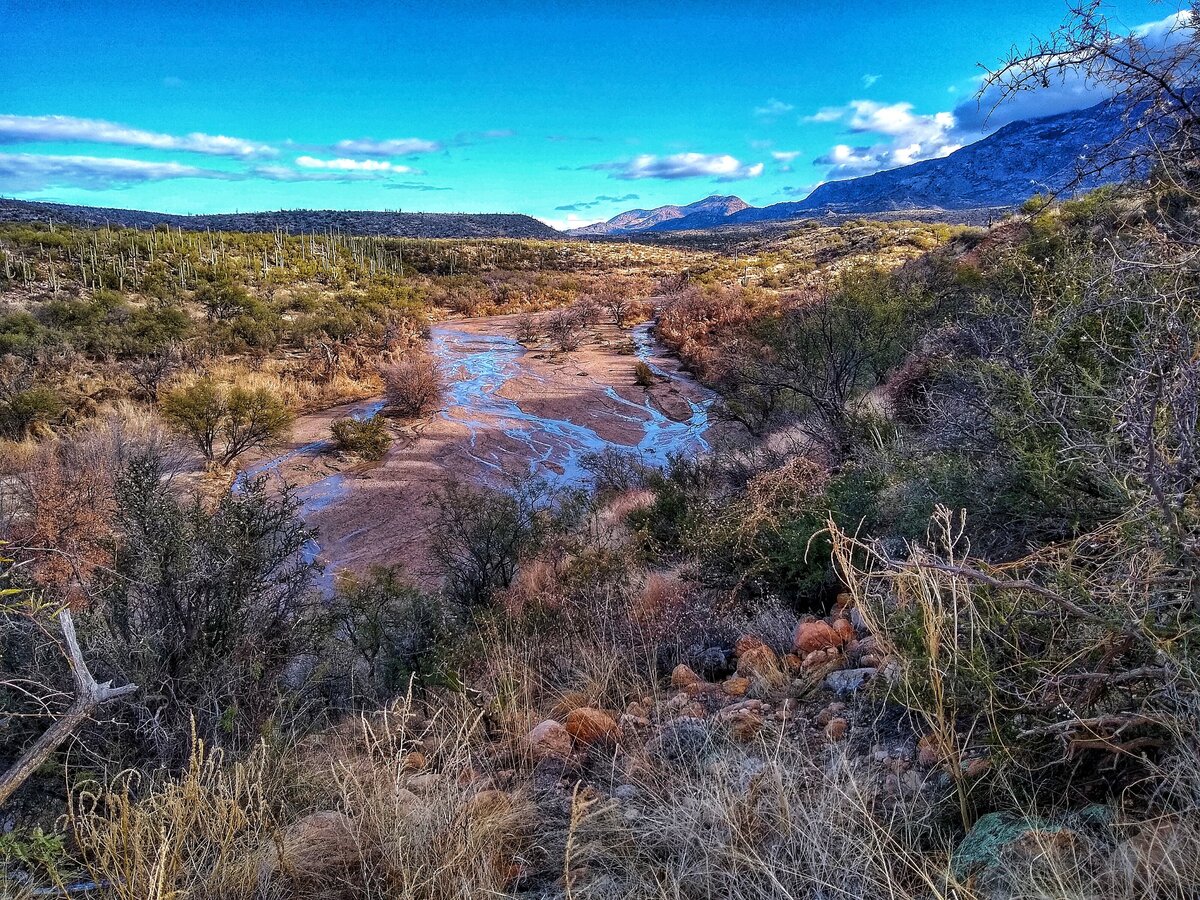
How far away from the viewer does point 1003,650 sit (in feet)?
6.80

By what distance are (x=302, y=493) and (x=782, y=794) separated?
10.2 meters

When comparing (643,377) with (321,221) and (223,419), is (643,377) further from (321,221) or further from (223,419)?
(321,221)

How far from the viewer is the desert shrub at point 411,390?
14.4 meters

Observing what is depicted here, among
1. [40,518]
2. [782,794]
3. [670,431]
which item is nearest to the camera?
[782,794]

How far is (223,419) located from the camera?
1226 cm

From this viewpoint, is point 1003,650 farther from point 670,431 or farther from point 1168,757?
point 670,431

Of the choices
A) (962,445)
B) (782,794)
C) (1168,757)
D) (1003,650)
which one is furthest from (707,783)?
(962,445)

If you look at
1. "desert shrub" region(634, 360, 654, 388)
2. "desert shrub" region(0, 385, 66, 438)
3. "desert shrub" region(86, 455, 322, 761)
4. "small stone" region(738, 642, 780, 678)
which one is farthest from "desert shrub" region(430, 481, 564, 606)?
"desert shrub" region(634, 360, 654, 388)

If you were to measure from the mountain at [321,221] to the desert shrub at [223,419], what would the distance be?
42916mm

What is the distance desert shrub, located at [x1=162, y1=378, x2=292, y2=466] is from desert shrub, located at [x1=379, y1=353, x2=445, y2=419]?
244 cm

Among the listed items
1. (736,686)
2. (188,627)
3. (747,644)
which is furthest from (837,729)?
(188,627)

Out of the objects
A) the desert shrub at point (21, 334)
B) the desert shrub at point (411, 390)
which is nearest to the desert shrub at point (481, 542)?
the desert shrub at point (411, 390)

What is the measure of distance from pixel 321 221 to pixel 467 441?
65.8 meters

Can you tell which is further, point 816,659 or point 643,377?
point 643,377
